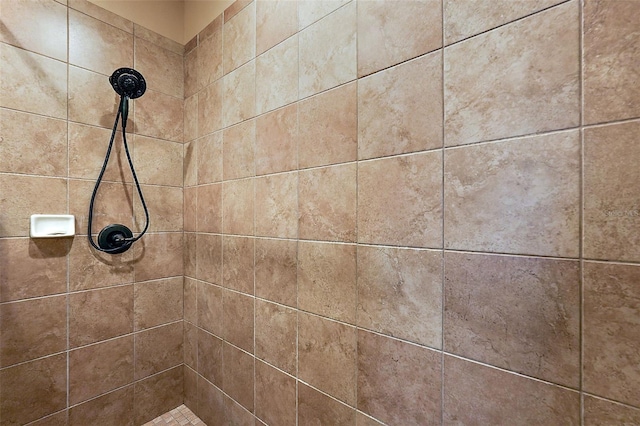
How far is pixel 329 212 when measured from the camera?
0.92 meters

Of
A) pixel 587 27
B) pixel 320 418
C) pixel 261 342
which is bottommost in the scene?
pixel 320 418

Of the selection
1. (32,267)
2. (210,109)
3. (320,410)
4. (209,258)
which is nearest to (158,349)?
(209,258)

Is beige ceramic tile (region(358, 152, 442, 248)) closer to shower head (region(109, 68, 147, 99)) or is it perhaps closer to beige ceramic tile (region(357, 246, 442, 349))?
beige ceramic tile (region(357, 246, 442, 349))

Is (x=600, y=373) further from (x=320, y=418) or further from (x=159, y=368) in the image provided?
(x=159, y=368)

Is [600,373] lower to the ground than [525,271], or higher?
lower

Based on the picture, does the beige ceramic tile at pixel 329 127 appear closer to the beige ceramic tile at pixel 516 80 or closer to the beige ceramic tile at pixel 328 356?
the beige ceramic tile at pixel 516 80

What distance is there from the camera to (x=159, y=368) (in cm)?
150

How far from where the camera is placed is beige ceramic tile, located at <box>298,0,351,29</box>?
35.7 inches

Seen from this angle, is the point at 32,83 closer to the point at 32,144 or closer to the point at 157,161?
the point at 32,144

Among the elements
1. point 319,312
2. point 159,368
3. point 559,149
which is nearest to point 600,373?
point 559,149

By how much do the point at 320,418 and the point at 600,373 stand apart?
77 centimetres

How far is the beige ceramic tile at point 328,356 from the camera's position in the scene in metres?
0.87

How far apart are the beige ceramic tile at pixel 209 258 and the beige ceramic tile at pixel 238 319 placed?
11cm

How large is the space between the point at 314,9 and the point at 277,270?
93cm
